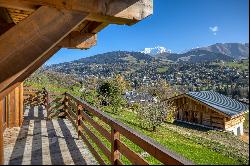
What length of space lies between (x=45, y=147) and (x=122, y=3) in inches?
190

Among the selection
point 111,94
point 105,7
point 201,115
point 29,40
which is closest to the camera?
point 29,40

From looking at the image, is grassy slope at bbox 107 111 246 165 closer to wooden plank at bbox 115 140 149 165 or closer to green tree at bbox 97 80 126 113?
wooden plank at bbox 115 140 149 165

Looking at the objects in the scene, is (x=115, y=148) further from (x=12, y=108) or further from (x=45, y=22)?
(x=12, y=108)

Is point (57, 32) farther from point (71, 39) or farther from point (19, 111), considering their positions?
point (19, 111)

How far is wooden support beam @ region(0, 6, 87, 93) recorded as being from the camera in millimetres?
2337

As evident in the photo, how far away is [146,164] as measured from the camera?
323cm

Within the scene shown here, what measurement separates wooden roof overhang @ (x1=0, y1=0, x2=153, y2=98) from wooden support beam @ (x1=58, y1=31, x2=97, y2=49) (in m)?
2.63

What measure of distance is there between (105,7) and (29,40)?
0.93 metres

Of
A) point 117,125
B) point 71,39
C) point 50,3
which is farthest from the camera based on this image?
point 71,39

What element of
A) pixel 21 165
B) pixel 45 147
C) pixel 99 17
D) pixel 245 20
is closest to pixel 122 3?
pixel 99 17

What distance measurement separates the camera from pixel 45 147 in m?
7.02

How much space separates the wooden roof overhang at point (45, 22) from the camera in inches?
92.7

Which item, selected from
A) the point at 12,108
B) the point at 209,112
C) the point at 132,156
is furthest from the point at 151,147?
the point at 209,112

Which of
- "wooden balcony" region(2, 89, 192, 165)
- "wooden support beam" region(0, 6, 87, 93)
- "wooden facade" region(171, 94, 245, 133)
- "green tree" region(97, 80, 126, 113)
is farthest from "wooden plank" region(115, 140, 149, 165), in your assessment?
"wooden facade" region(171, 94, 245, 133)
